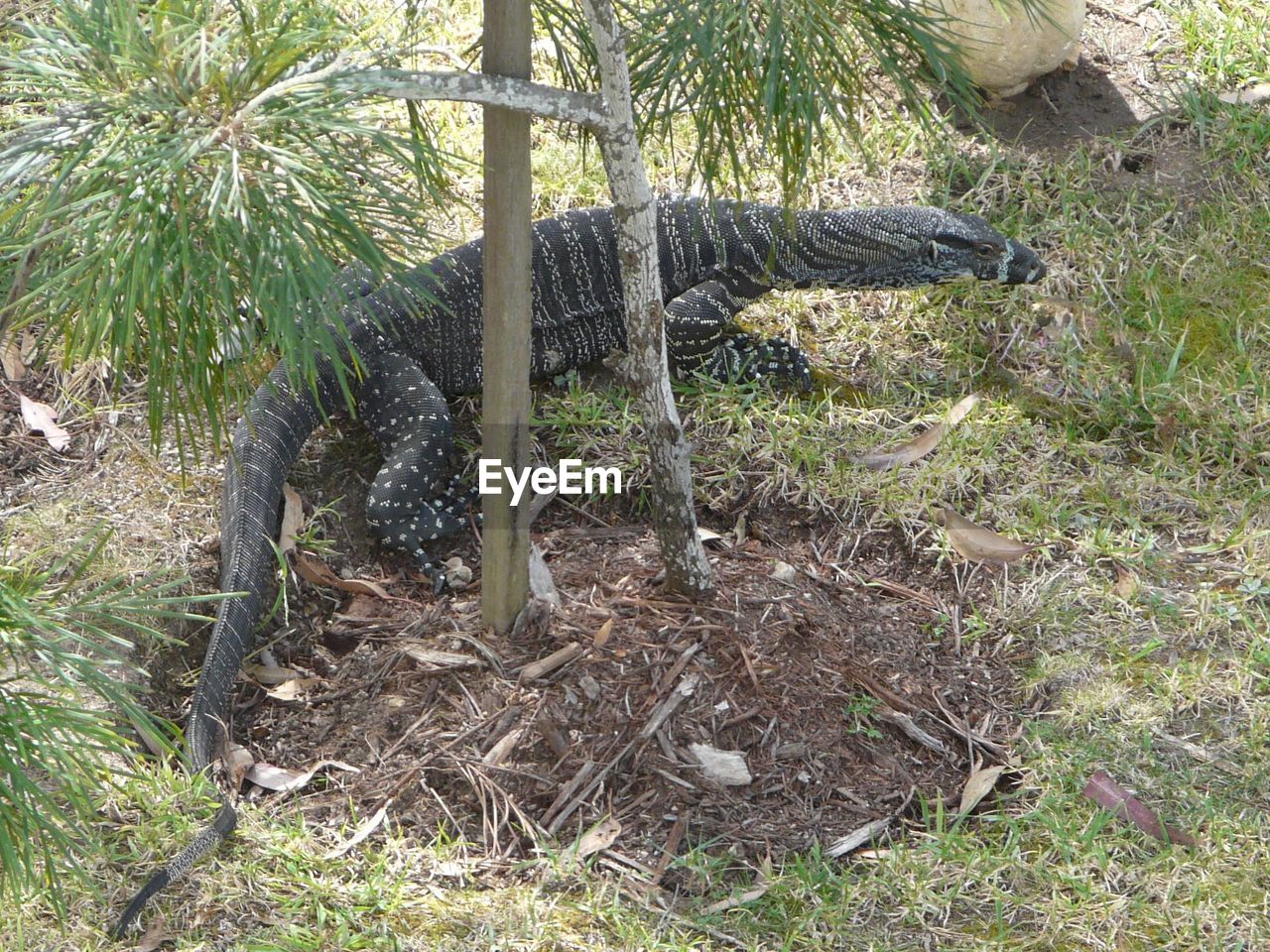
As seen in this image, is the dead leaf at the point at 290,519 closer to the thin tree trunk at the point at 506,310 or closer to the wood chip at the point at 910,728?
the thin tree trunk at the point at 506,310

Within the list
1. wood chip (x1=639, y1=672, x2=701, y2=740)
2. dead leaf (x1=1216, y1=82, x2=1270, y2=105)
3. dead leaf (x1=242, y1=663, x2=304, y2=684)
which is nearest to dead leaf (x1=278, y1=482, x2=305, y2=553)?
dead leaf (x1=242, y1=663, x2=304, y2=684)

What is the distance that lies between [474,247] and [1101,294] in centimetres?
241

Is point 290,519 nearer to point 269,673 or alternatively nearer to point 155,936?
point 269,673

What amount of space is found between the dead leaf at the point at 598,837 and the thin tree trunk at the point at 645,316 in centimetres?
77

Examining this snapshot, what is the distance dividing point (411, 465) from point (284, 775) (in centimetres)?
119

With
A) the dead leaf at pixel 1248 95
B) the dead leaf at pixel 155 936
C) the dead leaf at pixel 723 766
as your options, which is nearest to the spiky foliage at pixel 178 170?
the dead leaf at pixel 155 936

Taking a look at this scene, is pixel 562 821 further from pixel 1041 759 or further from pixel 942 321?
pixel 942 321

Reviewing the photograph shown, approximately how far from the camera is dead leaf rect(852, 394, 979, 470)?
14.4 feet

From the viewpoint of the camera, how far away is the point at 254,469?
403cm

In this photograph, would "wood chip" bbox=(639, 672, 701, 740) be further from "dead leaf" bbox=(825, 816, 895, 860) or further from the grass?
"dead leaf" bbox=(825, 816, 895, 860)

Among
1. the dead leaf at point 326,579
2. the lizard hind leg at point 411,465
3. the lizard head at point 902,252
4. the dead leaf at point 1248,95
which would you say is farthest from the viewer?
the dead leaf at point 1248,95

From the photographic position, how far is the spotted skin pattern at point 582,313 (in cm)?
425

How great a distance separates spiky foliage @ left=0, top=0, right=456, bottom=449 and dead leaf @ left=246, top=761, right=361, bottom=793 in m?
1.50

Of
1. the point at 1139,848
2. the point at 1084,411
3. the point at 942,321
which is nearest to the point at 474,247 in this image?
the point at 942,321
